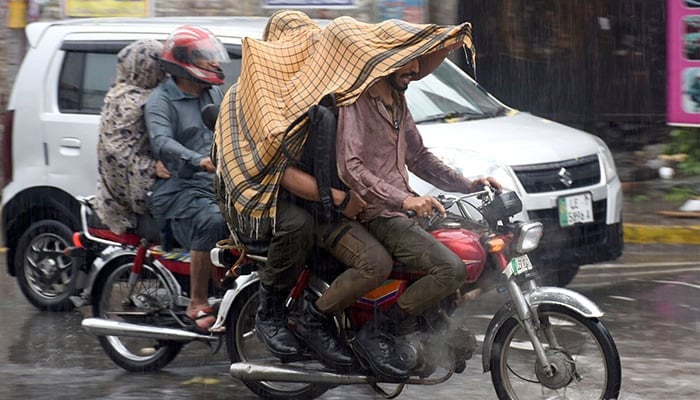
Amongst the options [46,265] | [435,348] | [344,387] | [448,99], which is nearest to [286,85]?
[435,348]

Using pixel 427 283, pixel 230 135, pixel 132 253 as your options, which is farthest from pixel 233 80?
pixel 427 283

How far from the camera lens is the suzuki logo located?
8.13m

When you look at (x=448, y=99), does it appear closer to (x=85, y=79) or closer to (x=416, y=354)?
(x=85, y=79)

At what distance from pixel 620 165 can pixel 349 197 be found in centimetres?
731

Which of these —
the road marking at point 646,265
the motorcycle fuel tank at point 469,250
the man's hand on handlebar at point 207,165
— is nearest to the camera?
the motorcycle fuel tank at point 469,250

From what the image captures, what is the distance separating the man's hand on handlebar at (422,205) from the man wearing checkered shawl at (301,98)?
31cm

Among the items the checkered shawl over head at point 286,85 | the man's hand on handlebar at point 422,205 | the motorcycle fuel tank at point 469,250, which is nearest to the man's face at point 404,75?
the checkered shawl over head at point 286,85

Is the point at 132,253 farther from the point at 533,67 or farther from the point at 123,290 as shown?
the point at 533,67

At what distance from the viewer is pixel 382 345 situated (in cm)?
560

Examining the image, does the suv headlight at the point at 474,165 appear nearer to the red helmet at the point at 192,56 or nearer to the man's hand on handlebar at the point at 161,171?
the red helmet at the point at 192,56

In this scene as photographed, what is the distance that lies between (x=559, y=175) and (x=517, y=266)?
110 inches

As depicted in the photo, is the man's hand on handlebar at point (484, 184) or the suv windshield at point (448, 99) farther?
the suv windshield at point (448, 99)

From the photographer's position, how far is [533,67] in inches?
508

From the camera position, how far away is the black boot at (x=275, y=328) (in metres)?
5.76
